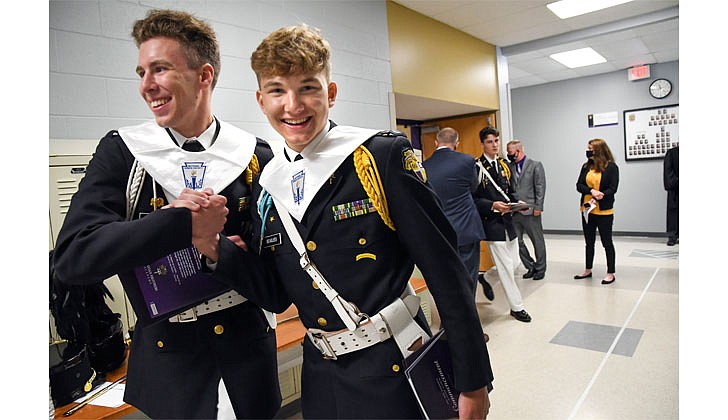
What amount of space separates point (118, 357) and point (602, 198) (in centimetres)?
470

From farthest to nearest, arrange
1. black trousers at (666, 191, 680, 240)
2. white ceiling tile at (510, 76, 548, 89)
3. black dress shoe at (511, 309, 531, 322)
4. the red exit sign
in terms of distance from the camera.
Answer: white ceiling tile at (510, 76, 548, 89) < the red exit sign < black trousers at (666, 191, 680, 240) < black dress shoe at (511, 309, 531, 322)

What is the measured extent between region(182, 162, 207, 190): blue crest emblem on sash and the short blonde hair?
26 cm

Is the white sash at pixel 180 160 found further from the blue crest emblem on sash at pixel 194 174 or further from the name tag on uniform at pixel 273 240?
the name tag on uniform at pixel 273 240

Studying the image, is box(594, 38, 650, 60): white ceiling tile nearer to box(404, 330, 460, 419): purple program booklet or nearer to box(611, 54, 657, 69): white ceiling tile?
box(611, 54, 657, 69): white ceiling tile

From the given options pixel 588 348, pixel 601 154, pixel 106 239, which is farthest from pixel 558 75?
pixel 106 239

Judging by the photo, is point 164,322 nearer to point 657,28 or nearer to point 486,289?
point 486,289

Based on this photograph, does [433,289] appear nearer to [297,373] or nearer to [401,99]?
[297,373]

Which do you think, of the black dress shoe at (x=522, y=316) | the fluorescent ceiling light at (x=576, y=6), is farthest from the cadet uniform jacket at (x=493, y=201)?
the fluorescent ceiling light at (x=576, y=6)

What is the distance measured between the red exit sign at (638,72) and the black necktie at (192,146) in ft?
28.2

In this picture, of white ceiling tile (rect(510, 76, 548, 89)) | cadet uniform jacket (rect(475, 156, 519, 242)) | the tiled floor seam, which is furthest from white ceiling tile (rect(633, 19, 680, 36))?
the tiled floor seam

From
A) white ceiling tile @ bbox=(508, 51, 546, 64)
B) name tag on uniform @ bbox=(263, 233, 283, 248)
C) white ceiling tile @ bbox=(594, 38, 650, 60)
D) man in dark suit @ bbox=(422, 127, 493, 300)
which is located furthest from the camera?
white ceiling tile @ bbox=(508, 51, 546, 64)

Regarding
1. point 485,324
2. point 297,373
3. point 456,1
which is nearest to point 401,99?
point 456,1

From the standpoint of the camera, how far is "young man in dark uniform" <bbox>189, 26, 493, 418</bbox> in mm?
1023

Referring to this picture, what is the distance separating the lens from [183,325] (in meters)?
1.11
